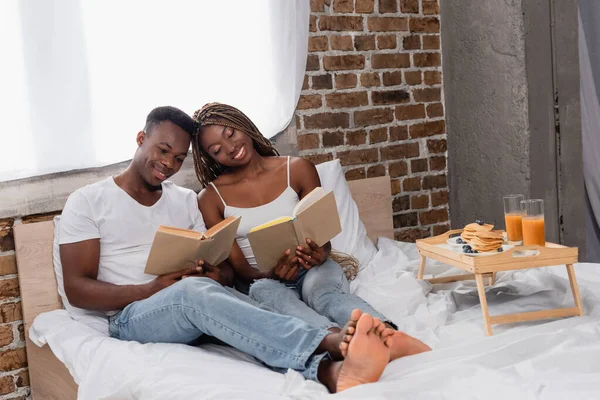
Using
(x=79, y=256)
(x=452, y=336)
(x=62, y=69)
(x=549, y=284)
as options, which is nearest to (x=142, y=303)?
(x=79, y=256)

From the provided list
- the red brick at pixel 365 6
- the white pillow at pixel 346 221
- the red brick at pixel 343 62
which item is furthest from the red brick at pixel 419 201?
the red brick at pixel 365 6

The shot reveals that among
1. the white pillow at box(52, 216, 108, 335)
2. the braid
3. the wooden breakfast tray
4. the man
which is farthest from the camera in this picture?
the braid

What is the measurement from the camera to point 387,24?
307cm

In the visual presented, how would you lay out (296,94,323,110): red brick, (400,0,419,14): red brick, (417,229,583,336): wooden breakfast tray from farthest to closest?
(400,0,419,14): red brick < (296,94,323,110): red brick < (417,229,583,336): wooden breakfast tray

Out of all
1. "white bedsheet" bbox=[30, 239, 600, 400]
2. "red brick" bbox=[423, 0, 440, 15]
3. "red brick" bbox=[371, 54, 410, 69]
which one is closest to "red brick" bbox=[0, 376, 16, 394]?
"white bedsheet" bbox=[30, 239, 600, 400]

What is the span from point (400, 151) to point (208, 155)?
1086 millimetres

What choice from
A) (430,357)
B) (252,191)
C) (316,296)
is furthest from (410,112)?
(430,357)

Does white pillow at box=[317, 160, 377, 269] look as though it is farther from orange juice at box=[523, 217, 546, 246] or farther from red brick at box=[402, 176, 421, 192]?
orange juice at box=[523, 217, 546, 246]

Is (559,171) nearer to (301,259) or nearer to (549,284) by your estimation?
(549,284)

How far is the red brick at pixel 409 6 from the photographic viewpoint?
10.2ft

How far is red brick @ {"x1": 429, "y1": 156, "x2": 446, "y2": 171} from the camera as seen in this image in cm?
325

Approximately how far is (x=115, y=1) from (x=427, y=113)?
1507 millimetres

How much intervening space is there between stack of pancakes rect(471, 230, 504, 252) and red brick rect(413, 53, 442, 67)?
144 cm

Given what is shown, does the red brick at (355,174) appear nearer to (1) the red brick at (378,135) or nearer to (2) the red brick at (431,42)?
(1) the red brick at (378,135)
